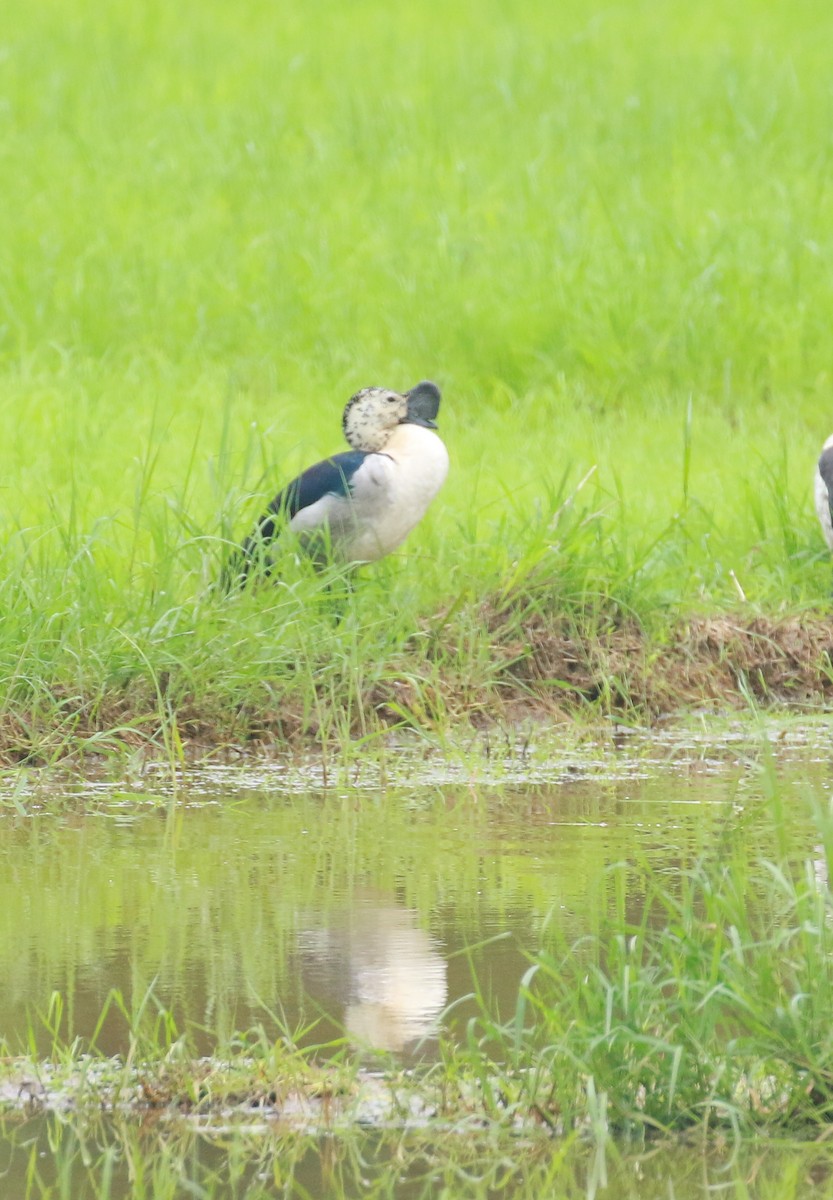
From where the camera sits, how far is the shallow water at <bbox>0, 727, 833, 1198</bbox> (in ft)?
12.6

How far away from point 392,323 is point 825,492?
17.7 ft

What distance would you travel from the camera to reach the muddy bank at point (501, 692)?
20.5 ft

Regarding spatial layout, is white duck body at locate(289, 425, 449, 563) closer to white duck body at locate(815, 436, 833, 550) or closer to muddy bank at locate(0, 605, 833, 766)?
muddy bank at locate(0, 605, 833, 766)

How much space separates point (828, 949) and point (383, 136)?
13.2 m

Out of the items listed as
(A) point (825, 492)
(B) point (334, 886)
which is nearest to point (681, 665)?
(A) point (825, 492)

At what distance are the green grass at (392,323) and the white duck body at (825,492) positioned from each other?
0.29 metres

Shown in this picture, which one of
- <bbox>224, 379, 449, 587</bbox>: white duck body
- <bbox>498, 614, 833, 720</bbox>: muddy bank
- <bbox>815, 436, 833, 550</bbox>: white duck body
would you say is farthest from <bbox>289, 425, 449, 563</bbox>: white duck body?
<bbox>815, 436, 833, 550</bbox>: white duck body

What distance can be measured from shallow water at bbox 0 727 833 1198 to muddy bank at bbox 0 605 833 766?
10.4 inches

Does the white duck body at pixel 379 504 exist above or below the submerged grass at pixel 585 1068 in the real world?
above

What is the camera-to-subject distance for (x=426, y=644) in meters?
6.94

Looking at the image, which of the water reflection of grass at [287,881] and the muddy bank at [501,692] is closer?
the water reflection of grass at [287,881]

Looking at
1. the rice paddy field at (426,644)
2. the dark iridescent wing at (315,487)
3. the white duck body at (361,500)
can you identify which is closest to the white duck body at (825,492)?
the rice paddy field at (426,644)

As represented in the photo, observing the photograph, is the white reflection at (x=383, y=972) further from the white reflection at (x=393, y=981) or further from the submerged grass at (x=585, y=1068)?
the submerged grass at (x=585, y=1068)

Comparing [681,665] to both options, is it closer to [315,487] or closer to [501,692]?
[501,692]
